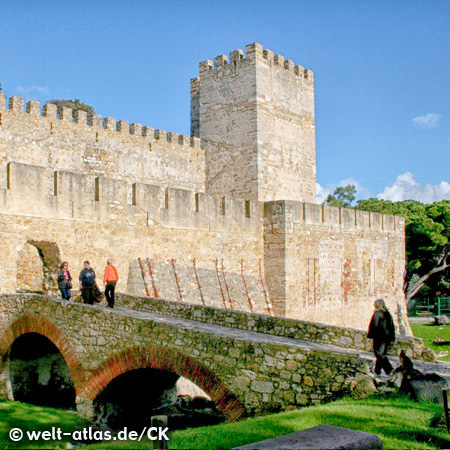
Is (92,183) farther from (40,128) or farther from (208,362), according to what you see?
(208,362)

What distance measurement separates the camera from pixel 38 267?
12922 millimetres

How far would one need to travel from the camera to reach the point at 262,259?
58.1 feet

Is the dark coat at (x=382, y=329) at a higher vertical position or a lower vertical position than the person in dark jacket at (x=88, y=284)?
lower

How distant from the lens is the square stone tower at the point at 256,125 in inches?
786

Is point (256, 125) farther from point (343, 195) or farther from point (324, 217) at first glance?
point (343, 195)

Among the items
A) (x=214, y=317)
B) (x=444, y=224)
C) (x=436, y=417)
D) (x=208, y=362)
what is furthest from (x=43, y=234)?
(x=444, y=224)

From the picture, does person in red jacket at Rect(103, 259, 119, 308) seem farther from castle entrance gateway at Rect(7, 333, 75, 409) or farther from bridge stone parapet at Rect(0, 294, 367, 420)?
castle entrance gateway at Rect(7, 333, 75, 409)

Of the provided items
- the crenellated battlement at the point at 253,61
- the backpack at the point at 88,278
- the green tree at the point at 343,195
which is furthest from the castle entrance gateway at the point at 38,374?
the green tree at the point at 343,195

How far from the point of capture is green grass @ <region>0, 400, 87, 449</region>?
851cm

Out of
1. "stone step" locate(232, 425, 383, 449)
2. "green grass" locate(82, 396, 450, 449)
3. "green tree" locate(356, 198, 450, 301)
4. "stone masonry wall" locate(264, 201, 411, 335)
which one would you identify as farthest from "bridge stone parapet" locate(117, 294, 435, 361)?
"green tree" locate(356, 198, 450, 301)

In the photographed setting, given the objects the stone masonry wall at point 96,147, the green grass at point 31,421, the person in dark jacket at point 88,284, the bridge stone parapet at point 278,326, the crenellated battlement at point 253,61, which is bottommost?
the green grass at point 31,421

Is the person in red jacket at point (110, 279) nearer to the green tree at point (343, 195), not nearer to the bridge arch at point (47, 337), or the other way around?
the bridge arch at point (47, 337)

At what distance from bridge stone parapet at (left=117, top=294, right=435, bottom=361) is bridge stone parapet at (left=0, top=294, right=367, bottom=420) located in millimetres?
700

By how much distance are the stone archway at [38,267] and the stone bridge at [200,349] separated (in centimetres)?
139
